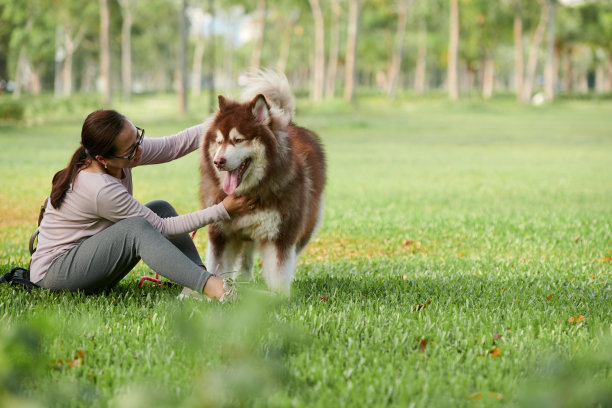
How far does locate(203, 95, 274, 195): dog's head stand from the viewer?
4148mm

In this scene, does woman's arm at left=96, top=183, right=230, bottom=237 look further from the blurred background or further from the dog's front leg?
the blurred background

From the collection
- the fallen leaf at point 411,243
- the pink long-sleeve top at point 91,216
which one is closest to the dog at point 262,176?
the pink long-sleeve top at point 91,216

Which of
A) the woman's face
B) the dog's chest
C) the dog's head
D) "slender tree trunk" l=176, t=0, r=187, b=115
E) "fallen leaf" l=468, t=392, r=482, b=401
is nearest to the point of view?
"fallen leaf" l=468, t=392, r=482, b=401

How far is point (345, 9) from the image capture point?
181 feet

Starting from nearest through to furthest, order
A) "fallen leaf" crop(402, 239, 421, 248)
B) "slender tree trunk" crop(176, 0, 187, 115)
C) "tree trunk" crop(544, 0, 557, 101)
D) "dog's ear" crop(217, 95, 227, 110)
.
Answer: "dog's ear" crop(217, 95, 227, 110) → "fallen leaf" crop(402, 239, 421, 248) → "slender tree trunk" crop(176, 0, 187, 115) → "tree trunk" crop(544, 0, 557, 101)

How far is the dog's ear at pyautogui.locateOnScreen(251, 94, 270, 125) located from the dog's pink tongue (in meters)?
0.37

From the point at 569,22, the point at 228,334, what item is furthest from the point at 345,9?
the point at 228,334

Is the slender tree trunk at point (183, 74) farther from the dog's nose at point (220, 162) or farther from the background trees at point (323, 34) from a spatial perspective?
the dog's nose at point (220, 162)

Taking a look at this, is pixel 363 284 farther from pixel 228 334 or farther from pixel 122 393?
pixel 228 334

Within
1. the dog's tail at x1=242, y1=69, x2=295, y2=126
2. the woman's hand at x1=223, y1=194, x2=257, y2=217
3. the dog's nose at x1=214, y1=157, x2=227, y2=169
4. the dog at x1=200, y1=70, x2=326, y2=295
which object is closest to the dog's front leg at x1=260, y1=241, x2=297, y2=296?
the dog at x1=200, y1=70, x2=326, y2=295

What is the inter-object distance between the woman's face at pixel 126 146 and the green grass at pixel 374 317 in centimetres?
96

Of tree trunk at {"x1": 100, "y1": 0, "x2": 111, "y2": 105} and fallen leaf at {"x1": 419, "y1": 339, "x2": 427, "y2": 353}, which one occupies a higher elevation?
tree trunk at {"x1": 100, "y1": 0, "x2": 111, "y2": 105}

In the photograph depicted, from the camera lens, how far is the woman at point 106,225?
4.21m

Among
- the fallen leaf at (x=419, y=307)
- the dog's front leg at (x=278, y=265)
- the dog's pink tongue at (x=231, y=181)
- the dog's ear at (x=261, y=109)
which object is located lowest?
the fallen leaf at (x=419, y=307)
